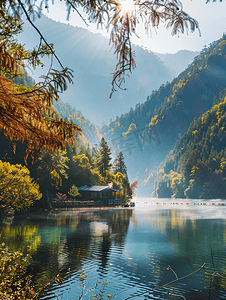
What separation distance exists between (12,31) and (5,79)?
1.87 meters

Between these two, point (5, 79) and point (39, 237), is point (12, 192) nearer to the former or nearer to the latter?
point (39, 237)

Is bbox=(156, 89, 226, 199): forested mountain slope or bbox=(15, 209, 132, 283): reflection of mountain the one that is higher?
bbox=(156, 89, 226, 199): forested mountain slope

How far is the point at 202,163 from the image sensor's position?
151 m

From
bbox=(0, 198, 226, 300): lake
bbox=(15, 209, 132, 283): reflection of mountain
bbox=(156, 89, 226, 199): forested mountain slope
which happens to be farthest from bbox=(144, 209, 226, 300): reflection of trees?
bbox=(156, 89, 226, 199): forested mountain slope

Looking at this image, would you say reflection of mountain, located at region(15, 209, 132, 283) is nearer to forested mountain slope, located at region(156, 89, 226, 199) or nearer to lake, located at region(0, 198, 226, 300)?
lake, located at region(0, 198, 226, 300)

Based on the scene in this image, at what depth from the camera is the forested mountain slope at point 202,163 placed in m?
142

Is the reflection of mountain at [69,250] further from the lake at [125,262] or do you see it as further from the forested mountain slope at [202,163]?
the forested mountain slope at [202,163]

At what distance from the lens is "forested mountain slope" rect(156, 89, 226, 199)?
5605 inches

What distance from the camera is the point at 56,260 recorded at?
15633 mm

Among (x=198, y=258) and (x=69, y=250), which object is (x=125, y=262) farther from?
(x=198, y=258)

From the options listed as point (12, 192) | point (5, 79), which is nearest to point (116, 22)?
point (5, 79)

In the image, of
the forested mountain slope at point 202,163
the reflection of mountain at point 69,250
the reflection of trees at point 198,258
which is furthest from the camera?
the forested mountain slope at point 202,163

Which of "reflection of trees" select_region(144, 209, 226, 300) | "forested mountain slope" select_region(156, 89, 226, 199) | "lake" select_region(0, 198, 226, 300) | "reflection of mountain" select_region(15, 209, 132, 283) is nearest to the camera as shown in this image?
"lake" select_region(0, 198, 226, 300)

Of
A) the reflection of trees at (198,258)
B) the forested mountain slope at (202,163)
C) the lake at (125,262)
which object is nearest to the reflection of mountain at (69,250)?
the lake at (125,262)
